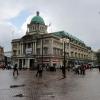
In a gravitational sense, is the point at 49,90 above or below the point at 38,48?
below

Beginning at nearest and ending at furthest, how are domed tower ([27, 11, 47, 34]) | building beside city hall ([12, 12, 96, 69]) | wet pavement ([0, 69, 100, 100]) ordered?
wet pavement ([0, 69, 100, 100])
building beside city hall ([12, 12, 96, 69])
domed tower ([27, 11, 47, 34])

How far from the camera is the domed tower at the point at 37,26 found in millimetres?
117188

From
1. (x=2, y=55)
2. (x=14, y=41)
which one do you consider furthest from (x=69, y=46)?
(x=2, y=55)

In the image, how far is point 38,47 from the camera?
112625mm

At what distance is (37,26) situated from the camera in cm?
11719

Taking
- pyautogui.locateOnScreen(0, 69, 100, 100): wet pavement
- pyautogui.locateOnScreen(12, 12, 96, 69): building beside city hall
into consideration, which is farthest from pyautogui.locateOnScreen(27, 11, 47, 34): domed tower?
pyautogui.locateOnScreen(0, 69, 100, 100): wet pavement

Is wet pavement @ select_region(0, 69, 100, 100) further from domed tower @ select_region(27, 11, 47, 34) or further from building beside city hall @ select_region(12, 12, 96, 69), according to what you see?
domed tower @ select_region(27, 11, 47, 34)

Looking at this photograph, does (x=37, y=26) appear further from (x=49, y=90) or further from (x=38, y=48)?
(x=49, y=90)

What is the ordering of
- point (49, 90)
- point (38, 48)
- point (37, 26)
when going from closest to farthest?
1. point (49, 90)
2. point (38, 48)
3. point (37, 26)

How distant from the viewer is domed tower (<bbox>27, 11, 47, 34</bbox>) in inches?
4614

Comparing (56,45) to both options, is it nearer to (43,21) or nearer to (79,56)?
(43,21)

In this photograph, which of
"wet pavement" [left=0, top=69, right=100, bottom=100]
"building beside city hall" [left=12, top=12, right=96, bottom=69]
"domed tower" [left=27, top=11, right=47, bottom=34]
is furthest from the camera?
"domed tower" [left=27, top=11, right=47, bottom=34]

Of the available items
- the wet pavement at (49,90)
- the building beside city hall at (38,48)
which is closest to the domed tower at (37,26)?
the building beside city hall at (38,48)

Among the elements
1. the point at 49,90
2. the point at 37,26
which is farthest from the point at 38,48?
the point at 49,90
